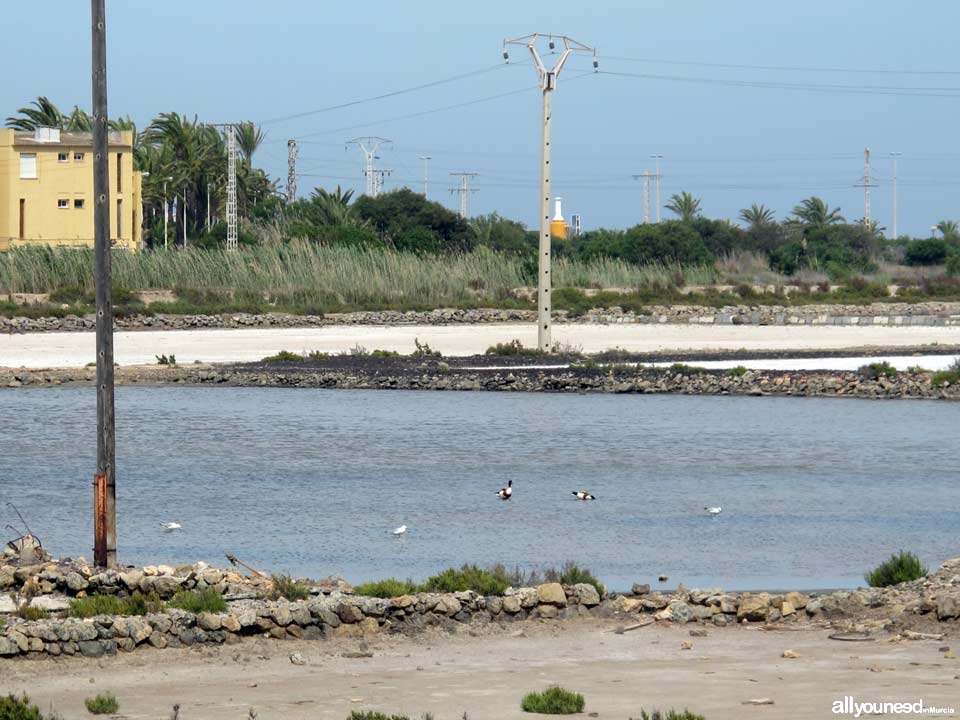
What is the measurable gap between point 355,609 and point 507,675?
164 centimetres

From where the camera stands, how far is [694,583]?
42.5 ft

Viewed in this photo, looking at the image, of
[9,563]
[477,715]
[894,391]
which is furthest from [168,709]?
[894,391]

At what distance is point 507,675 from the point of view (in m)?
9.54

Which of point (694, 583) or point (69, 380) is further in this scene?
point (69, 380)

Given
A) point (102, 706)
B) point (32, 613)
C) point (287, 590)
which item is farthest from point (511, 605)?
point (102, 706)

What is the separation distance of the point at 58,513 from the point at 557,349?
2567 cm

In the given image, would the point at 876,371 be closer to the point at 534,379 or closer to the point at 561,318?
the point at 534,379

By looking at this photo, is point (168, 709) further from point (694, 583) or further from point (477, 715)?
point (694, 583)

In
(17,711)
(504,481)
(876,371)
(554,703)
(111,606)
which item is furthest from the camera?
(876,371)

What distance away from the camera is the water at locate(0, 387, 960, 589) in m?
14.5

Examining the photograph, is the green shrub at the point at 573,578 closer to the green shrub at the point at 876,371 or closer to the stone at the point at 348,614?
the stone at the point at 348,614

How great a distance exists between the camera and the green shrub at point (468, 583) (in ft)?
37.7

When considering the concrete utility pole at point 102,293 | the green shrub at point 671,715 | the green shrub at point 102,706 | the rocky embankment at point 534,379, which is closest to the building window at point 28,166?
the rocky embankment at point 534,379

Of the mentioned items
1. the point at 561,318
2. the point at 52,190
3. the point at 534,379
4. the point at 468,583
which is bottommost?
the point at 468,583
